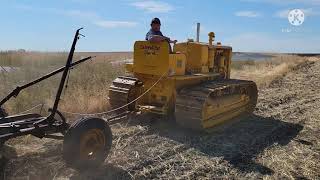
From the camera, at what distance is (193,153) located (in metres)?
7.62

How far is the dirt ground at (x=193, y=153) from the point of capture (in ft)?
21.6

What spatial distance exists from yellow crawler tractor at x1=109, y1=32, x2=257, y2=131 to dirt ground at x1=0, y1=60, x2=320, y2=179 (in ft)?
1.07

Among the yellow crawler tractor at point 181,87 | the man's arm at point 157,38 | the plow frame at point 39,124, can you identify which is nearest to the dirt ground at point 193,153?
the yellow crawler tractor at point 181,87

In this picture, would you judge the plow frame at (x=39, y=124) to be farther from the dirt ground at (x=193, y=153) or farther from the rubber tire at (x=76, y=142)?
the dirt ground at (x=193, y=153)

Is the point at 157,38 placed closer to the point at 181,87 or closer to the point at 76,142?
the point at 181,87

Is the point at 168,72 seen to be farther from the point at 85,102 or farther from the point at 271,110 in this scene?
the point at 271,110

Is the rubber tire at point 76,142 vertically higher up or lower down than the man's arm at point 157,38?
lower down

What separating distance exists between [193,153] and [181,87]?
2.26 m

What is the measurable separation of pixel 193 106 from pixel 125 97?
75.1 inches

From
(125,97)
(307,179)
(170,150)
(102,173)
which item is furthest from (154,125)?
(307,179)

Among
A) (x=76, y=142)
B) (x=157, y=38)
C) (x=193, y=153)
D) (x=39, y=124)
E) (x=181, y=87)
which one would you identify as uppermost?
(x=157, y=38)

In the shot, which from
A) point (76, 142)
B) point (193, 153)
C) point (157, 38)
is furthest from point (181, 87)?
point (76, 142)

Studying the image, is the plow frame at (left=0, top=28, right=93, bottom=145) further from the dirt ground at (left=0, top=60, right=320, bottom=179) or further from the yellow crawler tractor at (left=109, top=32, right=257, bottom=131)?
the yellow crawler tractor at (left=109, top=32, right=257, bottom=131)

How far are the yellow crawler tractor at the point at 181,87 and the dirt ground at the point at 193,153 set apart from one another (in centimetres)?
33
